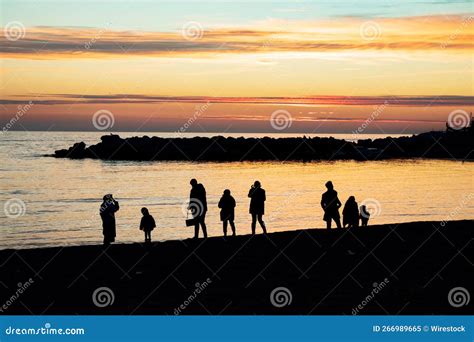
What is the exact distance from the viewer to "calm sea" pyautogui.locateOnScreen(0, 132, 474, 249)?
4000cm

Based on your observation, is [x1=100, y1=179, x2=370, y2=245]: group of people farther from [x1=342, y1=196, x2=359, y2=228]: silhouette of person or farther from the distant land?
the distant land

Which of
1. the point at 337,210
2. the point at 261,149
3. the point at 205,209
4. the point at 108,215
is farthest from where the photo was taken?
the point at 261,149

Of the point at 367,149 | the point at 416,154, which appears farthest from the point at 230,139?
the point at 416,154

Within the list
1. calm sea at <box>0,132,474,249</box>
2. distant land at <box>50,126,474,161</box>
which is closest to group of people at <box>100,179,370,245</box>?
calm sea at <box>0,132,474,249</box>

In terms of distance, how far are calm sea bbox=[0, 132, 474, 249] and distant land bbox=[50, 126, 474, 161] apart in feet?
111

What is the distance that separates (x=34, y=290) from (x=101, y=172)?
8100cm

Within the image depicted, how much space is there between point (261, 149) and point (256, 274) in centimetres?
12781

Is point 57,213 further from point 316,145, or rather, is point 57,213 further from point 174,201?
point 316,145

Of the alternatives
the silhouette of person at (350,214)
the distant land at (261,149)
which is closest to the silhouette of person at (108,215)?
the silhouette of person at (350,214)

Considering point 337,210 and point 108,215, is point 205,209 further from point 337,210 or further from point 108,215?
point 337,210

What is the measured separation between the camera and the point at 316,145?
149 metres

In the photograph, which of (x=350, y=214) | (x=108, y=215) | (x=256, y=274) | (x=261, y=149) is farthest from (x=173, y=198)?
(x=261, y=149)

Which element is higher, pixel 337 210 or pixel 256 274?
pixel 337 210

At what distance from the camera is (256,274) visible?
1681cm
